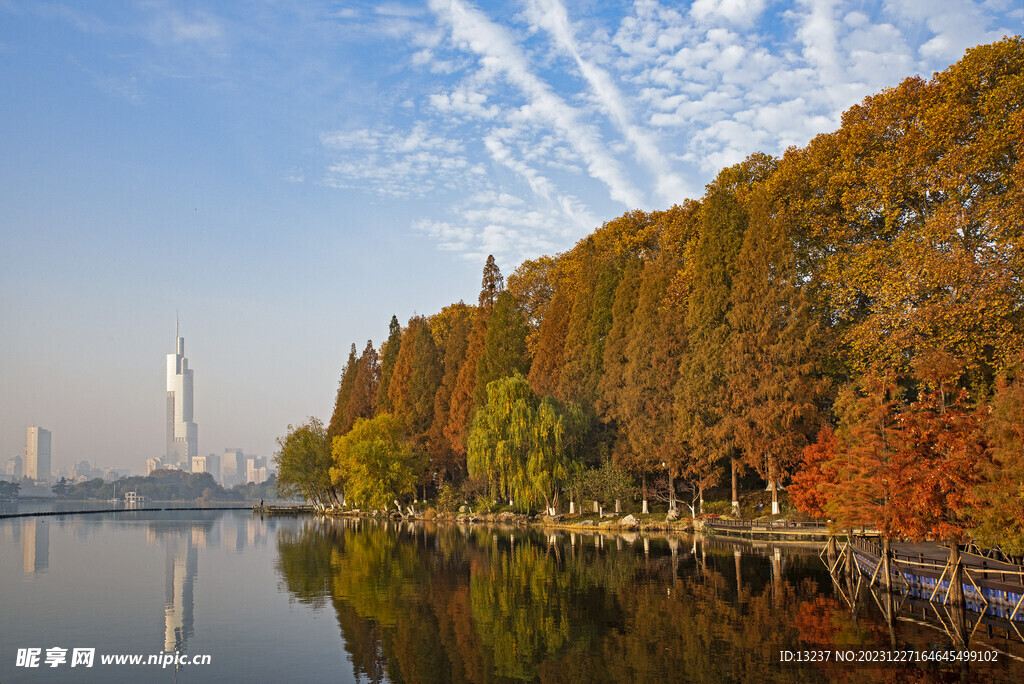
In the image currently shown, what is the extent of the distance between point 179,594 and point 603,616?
18444mm

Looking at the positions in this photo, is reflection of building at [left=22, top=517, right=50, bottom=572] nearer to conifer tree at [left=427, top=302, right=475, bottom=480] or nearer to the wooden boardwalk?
conifer tree at [left=427, top=302, right=475, bottom=480]

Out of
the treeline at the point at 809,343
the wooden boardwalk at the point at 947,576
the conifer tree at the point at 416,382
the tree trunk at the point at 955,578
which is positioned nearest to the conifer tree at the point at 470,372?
the treeline at the point at 809,343

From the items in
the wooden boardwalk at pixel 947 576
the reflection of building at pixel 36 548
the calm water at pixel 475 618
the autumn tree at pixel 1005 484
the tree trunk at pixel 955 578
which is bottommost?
the reflection of building at pixel 36 548

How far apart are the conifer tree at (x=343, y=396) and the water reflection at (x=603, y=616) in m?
67.1

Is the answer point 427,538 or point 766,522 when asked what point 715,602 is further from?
point 427,538

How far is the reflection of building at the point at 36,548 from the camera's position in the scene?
138 feet

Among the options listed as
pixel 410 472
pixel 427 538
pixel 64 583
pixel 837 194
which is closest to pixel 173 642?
pixel 64 583

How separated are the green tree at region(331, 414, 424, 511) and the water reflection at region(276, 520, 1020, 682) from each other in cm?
3495

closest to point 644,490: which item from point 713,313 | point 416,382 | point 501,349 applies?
point 713,313

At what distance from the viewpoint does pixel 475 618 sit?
23.8m

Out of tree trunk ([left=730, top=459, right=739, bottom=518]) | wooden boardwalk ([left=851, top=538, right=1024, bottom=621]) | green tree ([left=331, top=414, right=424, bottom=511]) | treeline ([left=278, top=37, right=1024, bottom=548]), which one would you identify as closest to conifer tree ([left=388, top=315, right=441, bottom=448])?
green tree ([left=331, top=414, right=424, bottom=511])

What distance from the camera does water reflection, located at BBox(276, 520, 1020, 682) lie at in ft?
57.4

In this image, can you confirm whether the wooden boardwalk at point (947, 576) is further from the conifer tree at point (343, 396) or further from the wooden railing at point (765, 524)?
the conifer tree at point (343, 396)

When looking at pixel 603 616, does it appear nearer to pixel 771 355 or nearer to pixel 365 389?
pixel 771 355
